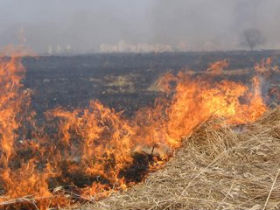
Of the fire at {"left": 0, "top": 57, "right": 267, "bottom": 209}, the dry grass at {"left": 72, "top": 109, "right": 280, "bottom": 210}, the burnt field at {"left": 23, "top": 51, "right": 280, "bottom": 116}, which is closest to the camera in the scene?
the dry grass at {"left": 72, "top": 109, "right": 280, "bottom": 210}

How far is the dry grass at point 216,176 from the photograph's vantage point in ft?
12.6

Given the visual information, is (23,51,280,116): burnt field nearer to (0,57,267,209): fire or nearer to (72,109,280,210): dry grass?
(0,57,267,209): fire

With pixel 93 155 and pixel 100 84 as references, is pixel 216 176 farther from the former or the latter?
pixel 100 84

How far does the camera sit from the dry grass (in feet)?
12.6

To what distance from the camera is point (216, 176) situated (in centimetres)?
450

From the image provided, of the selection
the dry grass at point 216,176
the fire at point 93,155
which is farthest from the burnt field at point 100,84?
the dry grass at point 216,176

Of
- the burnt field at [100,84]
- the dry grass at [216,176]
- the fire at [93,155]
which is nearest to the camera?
the dry grass at [216,176]

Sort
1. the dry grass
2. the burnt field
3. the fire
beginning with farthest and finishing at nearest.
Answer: the burnt field, the fire, the dry grass

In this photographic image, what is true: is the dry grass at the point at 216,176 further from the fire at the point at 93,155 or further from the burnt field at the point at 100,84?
the burnt field at the point at 100,84

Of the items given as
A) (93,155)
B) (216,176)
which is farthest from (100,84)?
(216,176)

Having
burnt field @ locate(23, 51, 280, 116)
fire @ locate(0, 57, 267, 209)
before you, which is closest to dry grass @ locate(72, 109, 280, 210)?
fire @ locate(0, 57, 267, 209)

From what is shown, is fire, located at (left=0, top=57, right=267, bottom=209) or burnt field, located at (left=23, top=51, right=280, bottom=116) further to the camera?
burnt field, located at (left=23, top=51, right=280, bottom=116)

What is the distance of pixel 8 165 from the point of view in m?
8.67

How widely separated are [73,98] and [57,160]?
10.3m
